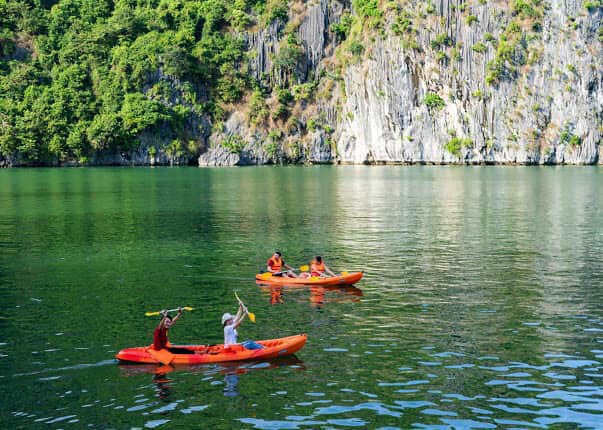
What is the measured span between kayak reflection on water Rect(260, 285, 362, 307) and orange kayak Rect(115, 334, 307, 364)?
7.54m

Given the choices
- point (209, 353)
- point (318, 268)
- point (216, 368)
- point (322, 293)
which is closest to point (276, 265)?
point (318, 268)

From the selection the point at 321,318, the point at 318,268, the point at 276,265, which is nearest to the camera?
the point at 321,318

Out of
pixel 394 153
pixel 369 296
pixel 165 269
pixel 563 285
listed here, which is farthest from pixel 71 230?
pixel 394 153

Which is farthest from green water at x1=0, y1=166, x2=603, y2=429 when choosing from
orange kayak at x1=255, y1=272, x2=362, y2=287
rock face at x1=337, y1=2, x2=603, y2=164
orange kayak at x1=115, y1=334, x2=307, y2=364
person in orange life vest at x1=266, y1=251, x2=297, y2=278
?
rock face at x1=337, y1=2, x2=603, y2=164

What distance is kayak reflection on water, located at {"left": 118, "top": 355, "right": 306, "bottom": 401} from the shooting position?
21381 millimetres

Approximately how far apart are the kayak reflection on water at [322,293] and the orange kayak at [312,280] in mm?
202

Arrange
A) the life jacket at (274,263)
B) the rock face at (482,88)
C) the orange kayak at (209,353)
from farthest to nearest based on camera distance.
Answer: the rock face at (482,88), the life jacket at (274,263), the orange kayak at (209,353)

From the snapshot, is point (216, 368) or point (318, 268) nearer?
point (216, 368)

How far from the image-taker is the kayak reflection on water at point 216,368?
21.4 m

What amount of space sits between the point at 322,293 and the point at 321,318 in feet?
15.5

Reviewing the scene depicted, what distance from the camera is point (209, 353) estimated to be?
22500 millimetres

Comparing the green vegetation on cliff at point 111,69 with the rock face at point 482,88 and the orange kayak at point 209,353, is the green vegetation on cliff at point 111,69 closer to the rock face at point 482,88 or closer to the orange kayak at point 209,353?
the rock face at point 482,88

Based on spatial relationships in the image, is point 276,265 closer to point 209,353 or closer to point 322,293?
point 322,293

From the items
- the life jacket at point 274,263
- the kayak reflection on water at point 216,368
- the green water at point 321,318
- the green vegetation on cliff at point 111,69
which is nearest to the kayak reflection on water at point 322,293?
the green water at point 321,318
